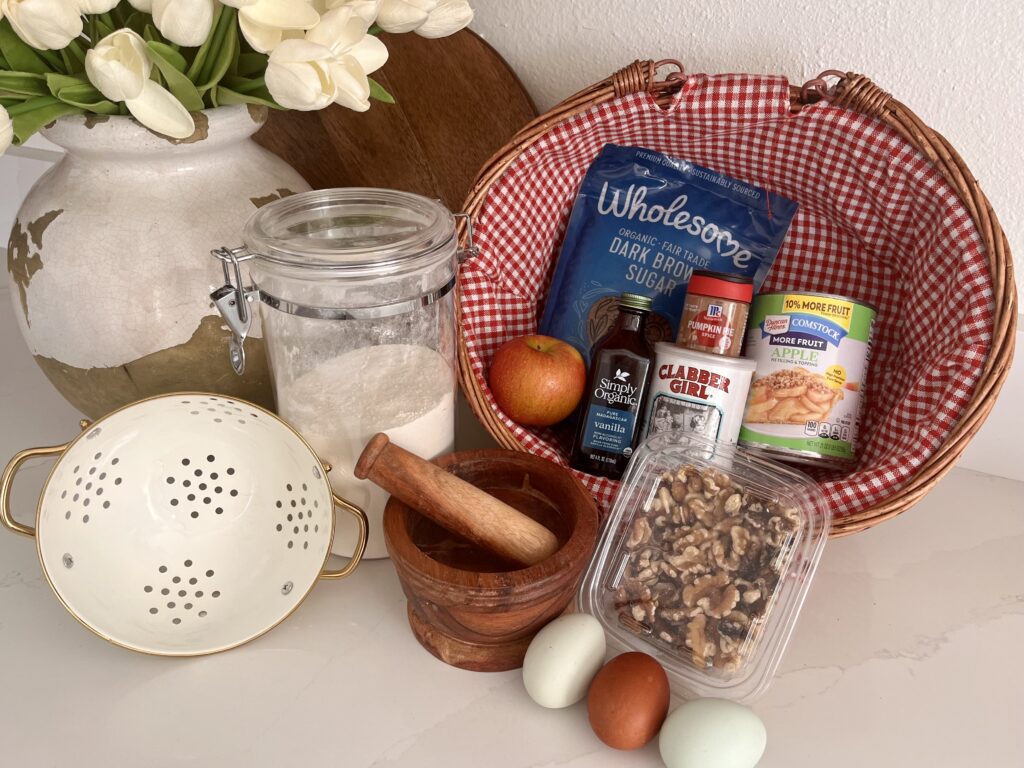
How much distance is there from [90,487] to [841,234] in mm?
746

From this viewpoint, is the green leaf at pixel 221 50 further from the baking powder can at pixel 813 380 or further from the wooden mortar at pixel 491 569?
the baking powder can at pixel 813 380

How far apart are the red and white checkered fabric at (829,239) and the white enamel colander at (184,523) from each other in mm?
224

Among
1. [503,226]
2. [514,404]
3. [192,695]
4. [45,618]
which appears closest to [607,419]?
[514,404]

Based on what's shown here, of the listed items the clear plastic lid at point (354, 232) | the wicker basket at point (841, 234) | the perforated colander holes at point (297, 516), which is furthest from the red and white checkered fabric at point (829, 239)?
the perforated colander holes at point (297, 516)

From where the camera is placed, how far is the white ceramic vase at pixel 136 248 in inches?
29.5

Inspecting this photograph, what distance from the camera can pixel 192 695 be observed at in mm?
675

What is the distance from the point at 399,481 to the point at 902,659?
0.45 metres

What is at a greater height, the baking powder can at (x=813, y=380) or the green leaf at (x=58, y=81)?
the green leaf at (x=58, y=81)

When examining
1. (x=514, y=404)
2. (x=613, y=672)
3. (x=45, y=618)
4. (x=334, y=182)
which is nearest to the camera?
(x=613, y=672)

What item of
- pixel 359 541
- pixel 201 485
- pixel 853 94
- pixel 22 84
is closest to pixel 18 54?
pixel 22 84

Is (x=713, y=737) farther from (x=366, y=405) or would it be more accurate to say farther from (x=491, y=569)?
(x=366, y=405)

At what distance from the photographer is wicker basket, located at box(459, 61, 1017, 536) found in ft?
2.39

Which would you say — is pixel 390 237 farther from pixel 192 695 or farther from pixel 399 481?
pixel 192 695

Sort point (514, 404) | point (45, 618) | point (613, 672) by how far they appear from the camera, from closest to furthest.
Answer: point (613, 672) → point (45, 618) → point (514, 404)
